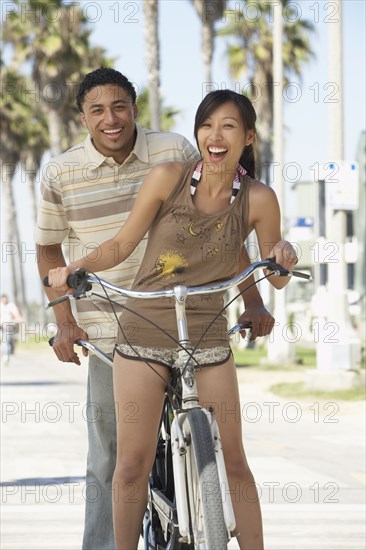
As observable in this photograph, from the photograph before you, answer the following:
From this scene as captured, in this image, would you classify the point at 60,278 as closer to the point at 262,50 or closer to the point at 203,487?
the point at 203,487

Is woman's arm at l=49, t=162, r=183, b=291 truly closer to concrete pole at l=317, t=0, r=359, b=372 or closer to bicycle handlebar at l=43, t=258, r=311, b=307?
bicycle handlebar at l=43, t=258, r=311, b=307

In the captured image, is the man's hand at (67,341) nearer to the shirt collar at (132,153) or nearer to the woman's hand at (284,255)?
the shirt collar at (132,153)

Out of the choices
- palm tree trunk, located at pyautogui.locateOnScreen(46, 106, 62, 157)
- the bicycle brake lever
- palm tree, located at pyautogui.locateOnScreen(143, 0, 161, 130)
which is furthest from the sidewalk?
palm tree trunk, located at pyautogui.locateOnScreen(46, 106, 62, 157)

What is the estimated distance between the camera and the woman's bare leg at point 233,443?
4.85 meters

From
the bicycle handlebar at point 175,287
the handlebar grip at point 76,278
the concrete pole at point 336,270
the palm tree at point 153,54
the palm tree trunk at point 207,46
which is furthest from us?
the palm tree trunk at point 207,46

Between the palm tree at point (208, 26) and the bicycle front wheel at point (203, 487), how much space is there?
117 ft

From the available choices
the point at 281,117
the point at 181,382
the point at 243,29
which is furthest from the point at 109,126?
the point at 243,29

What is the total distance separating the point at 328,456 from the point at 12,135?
5218 centimetres

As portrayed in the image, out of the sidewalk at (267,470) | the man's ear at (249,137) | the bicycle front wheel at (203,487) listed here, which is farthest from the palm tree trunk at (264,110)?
the bicycle front wheel at (203,487)

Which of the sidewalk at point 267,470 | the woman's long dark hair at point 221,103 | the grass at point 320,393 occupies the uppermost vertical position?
the woman's long dark hair at point 221,103

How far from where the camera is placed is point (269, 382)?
917 inches

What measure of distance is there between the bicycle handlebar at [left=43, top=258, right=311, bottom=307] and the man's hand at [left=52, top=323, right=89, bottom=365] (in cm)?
63

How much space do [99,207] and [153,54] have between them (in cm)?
2874

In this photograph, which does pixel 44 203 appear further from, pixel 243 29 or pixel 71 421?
pixel 243 29
